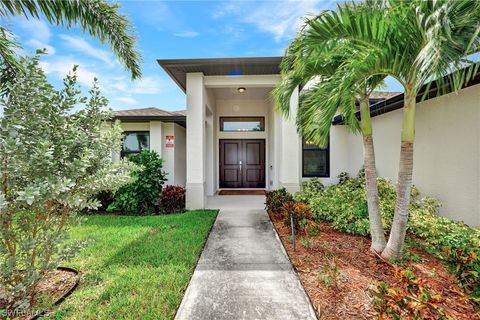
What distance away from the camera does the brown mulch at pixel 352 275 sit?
241 cm

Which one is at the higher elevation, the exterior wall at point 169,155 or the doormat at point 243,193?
the exterior wall at point 169,155

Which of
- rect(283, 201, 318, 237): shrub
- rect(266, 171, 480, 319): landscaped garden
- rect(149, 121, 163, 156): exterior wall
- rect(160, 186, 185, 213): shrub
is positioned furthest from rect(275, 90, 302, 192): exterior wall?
rect(149, 121, 163, 156): exterior wall

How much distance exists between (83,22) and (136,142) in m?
4.90

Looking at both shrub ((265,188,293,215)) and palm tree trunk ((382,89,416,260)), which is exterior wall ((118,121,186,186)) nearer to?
shrub ((265,188,293,215))

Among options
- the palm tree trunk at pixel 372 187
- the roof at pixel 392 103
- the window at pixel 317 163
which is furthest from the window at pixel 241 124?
the palm tree trunk at pixel 372 187

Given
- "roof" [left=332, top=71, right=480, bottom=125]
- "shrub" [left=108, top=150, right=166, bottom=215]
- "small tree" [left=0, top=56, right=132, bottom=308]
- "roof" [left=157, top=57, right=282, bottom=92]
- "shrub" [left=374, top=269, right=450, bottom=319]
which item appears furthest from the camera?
"shrub" [left=108, top=150, right=166, bottom=215]

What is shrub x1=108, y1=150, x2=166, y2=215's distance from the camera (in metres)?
6.69

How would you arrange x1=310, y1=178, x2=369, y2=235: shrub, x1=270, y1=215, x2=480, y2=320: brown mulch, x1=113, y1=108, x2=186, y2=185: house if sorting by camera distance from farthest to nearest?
x1=113, y1=108, x2=186, y2=185: house, x1=310, y1=178, x2=369, y2=235: shrub, x1=270, y1=215, x2=480, y2=320: brown mulch

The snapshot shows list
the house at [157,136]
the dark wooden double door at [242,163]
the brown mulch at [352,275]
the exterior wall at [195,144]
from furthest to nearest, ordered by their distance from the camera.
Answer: the dark wooden double door at [242,163], the house at [157,136], the exterior wall at [195,144], the brown mulch at [352,275]

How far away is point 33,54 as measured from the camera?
90.1 inches

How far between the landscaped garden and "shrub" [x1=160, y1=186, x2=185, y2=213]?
2.66m

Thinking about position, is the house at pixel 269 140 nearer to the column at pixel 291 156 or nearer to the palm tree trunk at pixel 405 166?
the column at pixel 291 156

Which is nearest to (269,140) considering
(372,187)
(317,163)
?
(317,163)

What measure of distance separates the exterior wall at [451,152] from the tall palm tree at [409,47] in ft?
5.74
